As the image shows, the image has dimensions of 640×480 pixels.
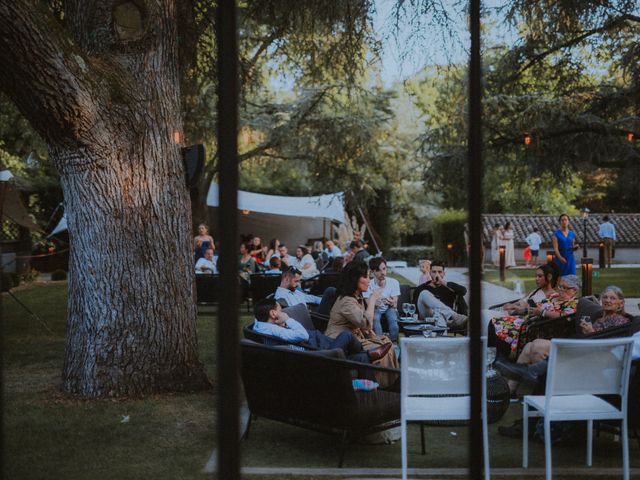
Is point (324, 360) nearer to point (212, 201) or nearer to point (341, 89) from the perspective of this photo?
point (341, 89)

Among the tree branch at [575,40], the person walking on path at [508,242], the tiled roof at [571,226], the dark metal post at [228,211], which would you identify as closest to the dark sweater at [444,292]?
the tree branch at [575,40]

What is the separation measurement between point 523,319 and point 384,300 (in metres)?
1.57

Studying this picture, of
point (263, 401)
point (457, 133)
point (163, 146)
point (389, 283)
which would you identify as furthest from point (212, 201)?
point (263, 401)

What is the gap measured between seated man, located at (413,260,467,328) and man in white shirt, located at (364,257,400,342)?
31cm

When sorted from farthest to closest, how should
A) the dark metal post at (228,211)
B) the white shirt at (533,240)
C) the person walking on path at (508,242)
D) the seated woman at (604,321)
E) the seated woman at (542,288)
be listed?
the white shirt at (533,240), the person walking on path at (508,242), the seated woman at (542,288), the seated woman at (604,321), the dark metal post at (228,211)

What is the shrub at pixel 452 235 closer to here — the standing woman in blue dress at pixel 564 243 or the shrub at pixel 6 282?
the standing woman in blue dress at pixel 564 243

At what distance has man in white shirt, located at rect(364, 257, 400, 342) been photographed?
8625 mm

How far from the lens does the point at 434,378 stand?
4.77 metres

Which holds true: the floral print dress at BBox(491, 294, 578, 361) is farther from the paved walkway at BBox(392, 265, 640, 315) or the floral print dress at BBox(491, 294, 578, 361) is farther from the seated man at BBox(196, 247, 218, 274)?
the seated man at BBox(196, 247, 218, 274)

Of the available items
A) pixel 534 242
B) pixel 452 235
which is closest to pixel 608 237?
pixel 534 242

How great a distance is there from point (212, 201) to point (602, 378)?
22099 mm

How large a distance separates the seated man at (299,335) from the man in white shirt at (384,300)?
1.82m

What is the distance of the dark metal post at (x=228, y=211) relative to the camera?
4.16 ft

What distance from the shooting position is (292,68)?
16.5 metres
